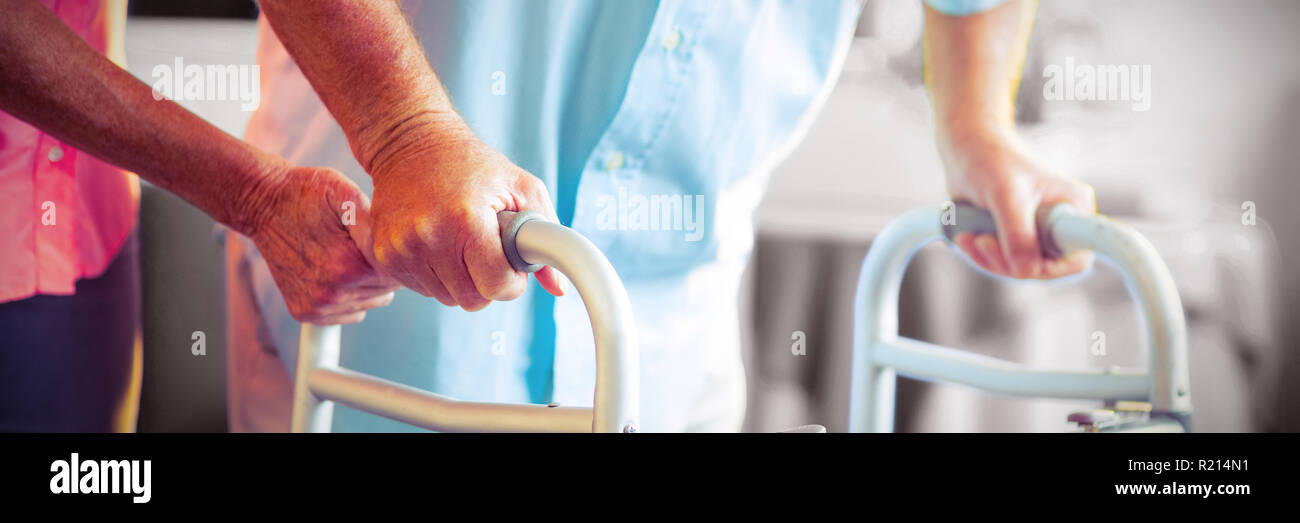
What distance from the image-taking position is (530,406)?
821mm

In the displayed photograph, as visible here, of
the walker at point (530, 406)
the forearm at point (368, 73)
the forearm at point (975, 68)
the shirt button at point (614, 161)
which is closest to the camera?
the walker at point (530, 406)

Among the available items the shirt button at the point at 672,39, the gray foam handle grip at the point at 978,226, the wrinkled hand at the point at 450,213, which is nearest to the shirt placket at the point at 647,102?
the shirt button at the point at 672,39

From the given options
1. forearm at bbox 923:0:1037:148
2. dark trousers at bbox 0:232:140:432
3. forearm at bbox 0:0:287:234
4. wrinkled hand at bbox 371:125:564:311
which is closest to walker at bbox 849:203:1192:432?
forearm at bbox 923:0:1037:148

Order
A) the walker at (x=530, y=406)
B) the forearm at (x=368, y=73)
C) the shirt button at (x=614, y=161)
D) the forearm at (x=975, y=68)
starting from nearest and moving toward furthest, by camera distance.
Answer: the walker at (x=530, y=406) → the forearm at (x=368, y=73) → the shirt button at (x=614, y=161) → the forearm at (x=975, y=68)

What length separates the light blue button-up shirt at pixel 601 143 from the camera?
103cm

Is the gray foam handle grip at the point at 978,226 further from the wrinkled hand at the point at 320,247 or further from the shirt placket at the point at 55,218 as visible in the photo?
the shirt placket at the point at 55,218

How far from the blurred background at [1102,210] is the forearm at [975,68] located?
20 millimetres

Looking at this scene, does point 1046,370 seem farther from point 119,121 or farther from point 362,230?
point 119,121

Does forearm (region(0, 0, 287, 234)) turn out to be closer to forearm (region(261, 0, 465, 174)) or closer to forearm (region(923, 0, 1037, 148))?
forearm (region(261, 0, 465, 174))

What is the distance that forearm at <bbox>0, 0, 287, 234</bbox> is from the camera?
0.95 meters

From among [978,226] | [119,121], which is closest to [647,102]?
[978,226]
